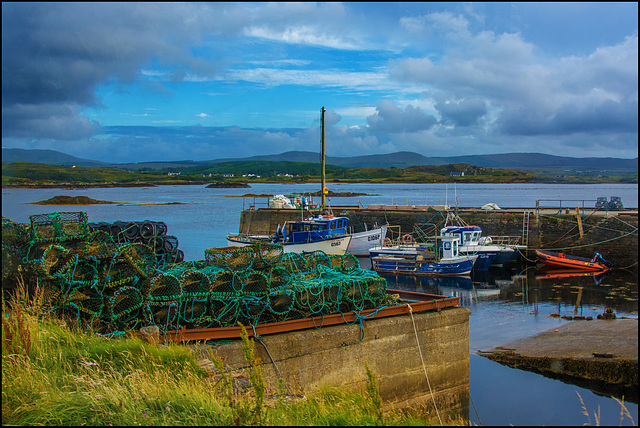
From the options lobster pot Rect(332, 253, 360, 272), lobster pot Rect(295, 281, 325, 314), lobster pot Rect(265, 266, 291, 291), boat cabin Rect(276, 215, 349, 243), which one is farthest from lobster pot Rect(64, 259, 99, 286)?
boat cabin Rect(276, 215, 349, 243)

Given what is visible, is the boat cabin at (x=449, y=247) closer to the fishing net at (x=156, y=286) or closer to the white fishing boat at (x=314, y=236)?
the white fishing boat at (x=314, y=236)

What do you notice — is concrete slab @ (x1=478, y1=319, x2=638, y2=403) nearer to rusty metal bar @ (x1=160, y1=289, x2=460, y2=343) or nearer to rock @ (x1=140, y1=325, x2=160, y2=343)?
rusty metal bar @ (x1=160, y1=289, x2=460, y2=343)

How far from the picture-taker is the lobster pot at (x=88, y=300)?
7391mm

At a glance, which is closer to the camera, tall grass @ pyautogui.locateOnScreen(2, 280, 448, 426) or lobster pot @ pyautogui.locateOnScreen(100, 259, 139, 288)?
tall grass @ pyautogui.locateOnScreen(2, 280, 448, 426)

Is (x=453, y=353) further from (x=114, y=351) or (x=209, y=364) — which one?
(x=114, y=351)

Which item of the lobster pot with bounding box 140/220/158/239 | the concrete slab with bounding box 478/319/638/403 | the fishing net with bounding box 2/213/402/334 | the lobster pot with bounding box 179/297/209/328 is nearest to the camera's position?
the fishing net with bounding box 2/213/402/334

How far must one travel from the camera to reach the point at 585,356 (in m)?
13.3

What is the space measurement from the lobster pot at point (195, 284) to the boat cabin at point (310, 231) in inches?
820

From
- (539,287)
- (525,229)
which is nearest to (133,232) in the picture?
(539,287)

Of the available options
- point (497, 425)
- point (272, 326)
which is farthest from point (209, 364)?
point (497, 425)

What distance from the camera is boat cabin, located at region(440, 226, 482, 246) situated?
93.0 ft

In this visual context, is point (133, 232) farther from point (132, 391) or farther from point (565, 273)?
point (565, 273)

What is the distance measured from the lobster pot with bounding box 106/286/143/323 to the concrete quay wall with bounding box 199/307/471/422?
1.44m

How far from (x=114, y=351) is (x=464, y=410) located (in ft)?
21.3
